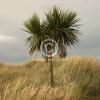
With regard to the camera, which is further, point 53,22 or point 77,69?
point 77,69

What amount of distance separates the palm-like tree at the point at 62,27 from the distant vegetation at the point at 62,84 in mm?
1552

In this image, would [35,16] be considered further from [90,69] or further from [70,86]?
[90,69]

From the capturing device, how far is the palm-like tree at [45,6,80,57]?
15078 mm

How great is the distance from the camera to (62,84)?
50.9 ft

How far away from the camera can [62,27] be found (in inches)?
601

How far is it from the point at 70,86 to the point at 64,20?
270cm

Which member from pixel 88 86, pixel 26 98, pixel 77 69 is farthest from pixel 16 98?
pixel 77 69

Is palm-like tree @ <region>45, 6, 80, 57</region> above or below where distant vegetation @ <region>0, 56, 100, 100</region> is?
above

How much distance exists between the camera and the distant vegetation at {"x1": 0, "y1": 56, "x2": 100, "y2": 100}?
1056 cm

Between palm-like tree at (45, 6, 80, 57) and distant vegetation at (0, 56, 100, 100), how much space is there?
61.1 inches

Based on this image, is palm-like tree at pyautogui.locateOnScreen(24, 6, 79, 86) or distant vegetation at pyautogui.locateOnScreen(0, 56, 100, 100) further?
palm-like tree at pyautogui.locateOnScreen(24, 6, 79, 86)

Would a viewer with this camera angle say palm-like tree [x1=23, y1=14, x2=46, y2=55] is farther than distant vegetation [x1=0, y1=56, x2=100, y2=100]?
Yes

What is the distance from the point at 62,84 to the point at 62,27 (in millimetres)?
2249

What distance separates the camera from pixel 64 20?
15281mm
